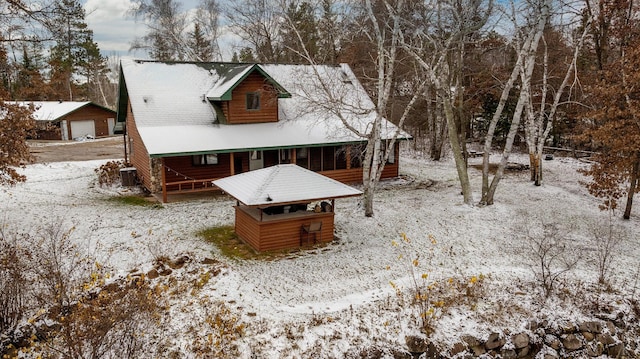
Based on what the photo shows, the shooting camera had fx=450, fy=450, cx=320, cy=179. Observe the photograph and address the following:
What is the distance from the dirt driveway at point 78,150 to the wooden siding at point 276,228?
1707 centimetres

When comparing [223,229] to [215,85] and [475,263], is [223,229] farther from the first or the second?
[215,85]

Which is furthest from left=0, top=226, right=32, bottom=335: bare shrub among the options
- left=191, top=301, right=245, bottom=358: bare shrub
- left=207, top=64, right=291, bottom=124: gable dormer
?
left=207, top=64, right=291, bottom=124: gable dormer

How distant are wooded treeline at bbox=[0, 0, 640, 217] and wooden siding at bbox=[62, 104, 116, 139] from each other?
7483 millimetres

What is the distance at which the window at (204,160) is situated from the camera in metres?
19.2

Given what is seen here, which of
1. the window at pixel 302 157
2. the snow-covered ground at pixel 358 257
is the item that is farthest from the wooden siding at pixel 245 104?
the snow-covered ground at pixel 358 257

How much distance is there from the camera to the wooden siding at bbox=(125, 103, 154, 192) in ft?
61.4

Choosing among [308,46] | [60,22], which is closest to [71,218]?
[60,22]

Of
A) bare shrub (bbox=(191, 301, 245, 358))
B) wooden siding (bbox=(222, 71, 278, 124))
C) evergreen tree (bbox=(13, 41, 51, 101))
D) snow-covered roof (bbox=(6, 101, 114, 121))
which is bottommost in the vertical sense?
bare shrub (bbox=(191, 301, 245, 358))

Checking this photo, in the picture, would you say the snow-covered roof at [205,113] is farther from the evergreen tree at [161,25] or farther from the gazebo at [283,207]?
the evergreen tree at [161,25]

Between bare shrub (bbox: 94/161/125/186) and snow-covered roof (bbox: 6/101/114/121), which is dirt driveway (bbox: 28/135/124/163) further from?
bare shrub (bbox: 94/161/125/186)

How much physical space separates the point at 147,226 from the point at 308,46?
23536mm

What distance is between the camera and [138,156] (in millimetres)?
20578

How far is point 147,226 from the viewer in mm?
14016

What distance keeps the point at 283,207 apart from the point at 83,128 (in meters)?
33.1
